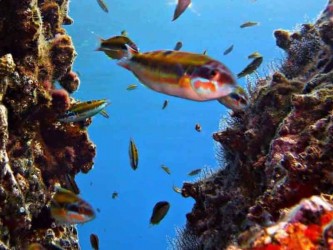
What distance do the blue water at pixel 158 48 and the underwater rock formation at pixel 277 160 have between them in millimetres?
759

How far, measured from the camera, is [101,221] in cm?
13400

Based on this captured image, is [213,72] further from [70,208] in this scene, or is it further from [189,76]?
[70,208]

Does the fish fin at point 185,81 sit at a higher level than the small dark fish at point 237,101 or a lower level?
lower

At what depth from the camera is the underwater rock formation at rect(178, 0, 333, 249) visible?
8.44 ft

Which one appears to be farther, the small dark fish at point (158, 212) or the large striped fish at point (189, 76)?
the small dark fish at point (158, 212)

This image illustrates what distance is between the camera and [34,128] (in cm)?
529

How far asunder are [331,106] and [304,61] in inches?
88.5

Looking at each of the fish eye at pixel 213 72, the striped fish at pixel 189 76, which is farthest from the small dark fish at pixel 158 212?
the fish eye at pixel 213 72

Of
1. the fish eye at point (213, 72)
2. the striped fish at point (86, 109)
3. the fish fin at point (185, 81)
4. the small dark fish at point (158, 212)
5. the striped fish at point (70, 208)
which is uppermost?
the striped fish at point (86, 109)

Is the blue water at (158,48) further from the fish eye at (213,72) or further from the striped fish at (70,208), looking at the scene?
the fish eye at (213,72)

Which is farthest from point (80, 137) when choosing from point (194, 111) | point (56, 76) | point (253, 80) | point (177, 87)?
point (194, 111)

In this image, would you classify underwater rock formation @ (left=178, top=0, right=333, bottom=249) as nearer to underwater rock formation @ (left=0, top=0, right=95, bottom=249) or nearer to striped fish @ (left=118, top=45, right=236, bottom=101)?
striped fish @ (left=118, top=45, right=236, bottom=101)

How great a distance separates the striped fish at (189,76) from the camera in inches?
71.5

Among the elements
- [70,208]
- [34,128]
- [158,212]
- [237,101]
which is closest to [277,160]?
A: [237,101]
